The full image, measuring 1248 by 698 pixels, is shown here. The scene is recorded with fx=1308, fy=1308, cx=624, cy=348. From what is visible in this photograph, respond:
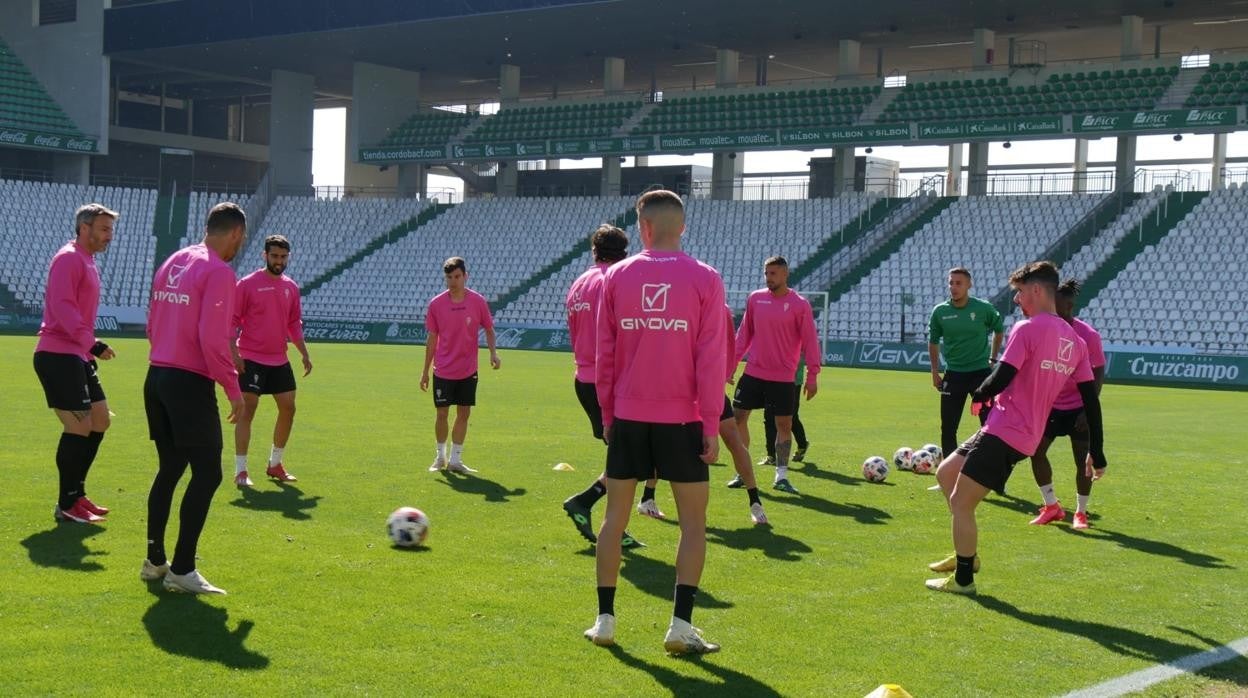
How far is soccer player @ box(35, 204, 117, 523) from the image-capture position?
856cm

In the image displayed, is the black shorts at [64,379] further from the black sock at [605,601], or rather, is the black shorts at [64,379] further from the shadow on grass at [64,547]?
the black sock at [605,601]

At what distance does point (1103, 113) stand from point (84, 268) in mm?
35945

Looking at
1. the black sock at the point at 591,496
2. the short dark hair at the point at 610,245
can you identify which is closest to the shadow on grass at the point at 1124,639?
the black sock at the point at 591,496

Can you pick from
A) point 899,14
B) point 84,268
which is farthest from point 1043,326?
point 899,14

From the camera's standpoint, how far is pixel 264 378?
1152 centimetres

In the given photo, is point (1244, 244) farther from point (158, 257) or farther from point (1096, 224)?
point (158, 257)

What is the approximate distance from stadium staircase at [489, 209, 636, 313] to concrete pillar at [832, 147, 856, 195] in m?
7.41

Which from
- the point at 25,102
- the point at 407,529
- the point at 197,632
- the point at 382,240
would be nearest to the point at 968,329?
the point at 407,529

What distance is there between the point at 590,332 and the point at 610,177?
138 ft

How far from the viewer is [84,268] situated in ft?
28.4

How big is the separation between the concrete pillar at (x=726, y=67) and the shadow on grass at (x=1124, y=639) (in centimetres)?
4199

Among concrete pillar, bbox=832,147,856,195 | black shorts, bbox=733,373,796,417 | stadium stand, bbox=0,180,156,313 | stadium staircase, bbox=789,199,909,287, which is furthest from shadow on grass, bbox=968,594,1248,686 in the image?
stadium stand, bbox=0,180,156,313

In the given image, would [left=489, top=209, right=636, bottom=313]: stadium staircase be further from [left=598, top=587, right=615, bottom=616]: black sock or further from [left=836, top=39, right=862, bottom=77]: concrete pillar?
[left=598, top=587, right=615, bottom=616]: black sock

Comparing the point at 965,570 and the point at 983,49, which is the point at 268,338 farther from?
the point at 983,49
